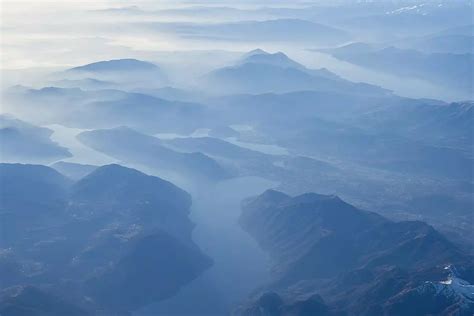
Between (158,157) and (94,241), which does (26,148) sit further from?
(94,241)

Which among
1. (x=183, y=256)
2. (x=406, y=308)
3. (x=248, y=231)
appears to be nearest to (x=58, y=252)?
(x=183, y=256)

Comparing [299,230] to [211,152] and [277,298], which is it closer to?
[277,298]

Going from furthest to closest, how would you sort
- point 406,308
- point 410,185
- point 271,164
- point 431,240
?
1. point 271,164
2. point 410,185
3. point 431,240
4. point 406,308

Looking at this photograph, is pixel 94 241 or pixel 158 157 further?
pixel 158 157

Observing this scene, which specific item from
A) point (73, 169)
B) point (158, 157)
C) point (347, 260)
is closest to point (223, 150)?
point (158, 157)

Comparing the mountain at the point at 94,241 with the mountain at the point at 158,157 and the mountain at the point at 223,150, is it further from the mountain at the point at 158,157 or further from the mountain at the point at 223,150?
the mountain at the point at 223,150

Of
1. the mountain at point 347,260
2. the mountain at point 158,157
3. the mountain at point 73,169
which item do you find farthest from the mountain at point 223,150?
the mountain at point 347,260

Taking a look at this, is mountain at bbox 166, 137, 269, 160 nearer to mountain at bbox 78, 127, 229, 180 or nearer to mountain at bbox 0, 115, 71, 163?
mountain at bbox 78, 127, 229, 180

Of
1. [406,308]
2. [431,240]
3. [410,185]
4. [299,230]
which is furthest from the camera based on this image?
[410,185]
